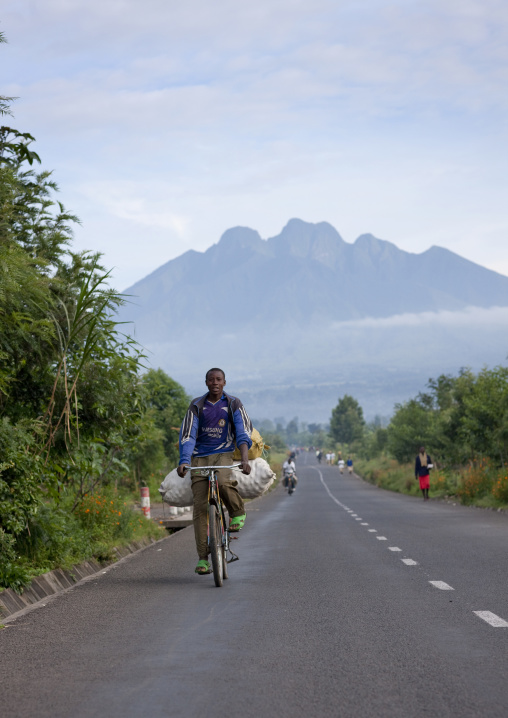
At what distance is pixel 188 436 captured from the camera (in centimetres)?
1160

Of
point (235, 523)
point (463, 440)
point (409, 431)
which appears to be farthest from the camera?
point (409, 431)

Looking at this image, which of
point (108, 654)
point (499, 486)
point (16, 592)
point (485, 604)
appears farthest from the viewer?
point (499, 486)

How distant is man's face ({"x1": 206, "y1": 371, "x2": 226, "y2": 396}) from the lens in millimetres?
11773

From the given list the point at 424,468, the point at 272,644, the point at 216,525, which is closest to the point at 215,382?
the point at 216,525

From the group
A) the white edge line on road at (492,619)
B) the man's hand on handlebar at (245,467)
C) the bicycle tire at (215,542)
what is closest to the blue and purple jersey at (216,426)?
the man's hand on handlebar at (245,467)

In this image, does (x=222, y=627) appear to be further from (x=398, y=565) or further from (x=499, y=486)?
(x=499, y=486)

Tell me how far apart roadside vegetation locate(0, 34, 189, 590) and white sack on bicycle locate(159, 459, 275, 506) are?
133cm

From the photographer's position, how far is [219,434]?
11750mm

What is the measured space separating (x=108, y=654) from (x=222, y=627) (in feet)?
4.22

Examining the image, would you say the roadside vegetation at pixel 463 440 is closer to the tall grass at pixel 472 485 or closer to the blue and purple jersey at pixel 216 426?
the tall grass at pixel 472 485

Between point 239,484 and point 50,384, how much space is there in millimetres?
3022

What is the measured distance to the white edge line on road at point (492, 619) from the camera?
8.29m

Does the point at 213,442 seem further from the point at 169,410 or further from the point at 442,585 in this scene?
the point at 169,410

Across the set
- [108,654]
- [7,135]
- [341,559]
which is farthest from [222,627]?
[7,135]
